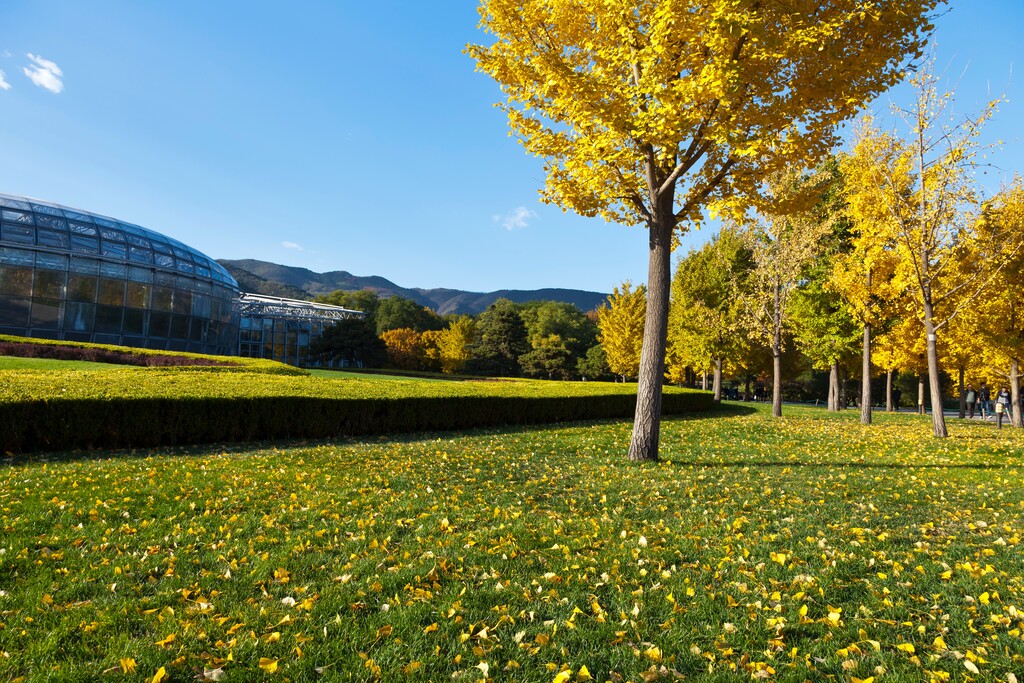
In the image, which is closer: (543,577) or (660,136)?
(543,577)

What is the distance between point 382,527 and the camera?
477 centimetres

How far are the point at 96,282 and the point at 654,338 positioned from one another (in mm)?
31230

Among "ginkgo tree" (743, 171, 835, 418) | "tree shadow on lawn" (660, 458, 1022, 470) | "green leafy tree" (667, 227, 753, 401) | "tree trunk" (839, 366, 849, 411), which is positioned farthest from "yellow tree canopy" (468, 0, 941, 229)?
"tree trunk" (839, 366, 849, 411)

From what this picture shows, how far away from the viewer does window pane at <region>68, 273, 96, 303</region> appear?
91.0 feet

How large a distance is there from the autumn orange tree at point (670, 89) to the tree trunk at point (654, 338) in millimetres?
19

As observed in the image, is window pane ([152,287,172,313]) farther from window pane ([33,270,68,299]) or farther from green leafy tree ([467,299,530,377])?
green leafy tree ([467,299,530,377])

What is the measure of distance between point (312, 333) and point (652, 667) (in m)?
49.4

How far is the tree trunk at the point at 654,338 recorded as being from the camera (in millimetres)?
8531

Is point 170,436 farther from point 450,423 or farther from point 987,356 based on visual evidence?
point 987,356

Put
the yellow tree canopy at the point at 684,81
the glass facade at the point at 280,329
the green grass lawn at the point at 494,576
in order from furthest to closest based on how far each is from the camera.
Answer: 1. the glass facade at the point at 280,329
2. the yellow tree canopy at the point at 684,81
3. the green grass lawn at the point at 494,576

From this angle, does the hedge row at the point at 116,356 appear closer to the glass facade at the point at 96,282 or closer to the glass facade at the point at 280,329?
the glass facade at the point at 96,282

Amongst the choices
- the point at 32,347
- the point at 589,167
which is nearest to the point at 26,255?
the point at 32,347

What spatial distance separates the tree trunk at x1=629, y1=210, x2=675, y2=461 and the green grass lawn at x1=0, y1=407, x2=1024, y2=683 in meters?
1.42

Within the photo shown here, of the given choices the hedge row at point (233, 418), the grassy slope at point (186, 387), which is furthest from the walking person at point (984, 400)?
the grassy slope at point (186, 387)
